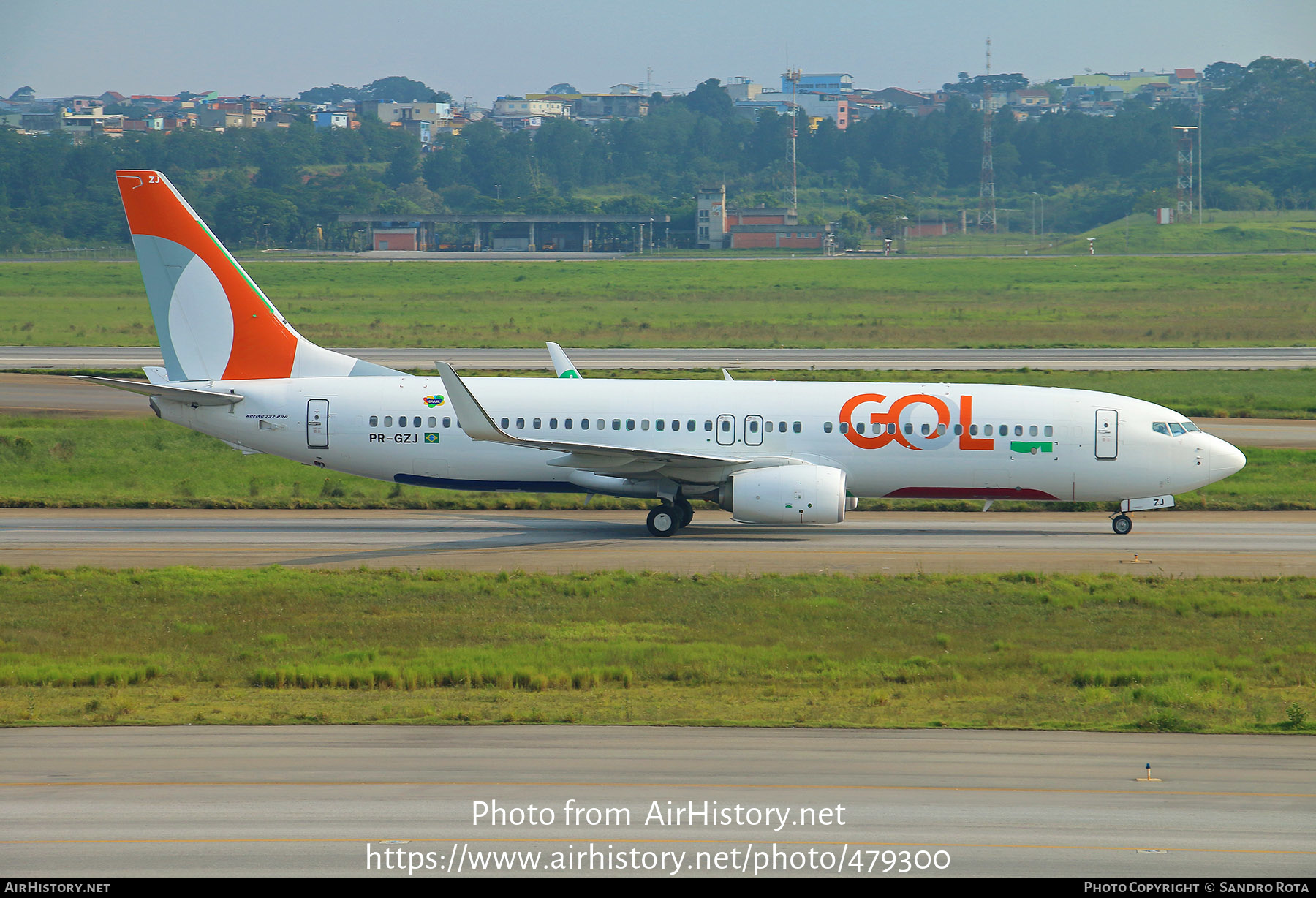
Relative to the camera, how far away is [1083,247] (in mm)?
178000

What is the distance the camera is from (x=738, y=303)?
366 ft

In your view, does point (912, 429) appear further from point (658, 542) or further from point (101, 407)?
point (101, 407)

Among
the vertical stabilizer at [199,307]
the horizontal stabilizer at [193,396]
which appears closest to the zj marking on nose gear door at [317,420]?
the vertical stabilizer at [199,307]

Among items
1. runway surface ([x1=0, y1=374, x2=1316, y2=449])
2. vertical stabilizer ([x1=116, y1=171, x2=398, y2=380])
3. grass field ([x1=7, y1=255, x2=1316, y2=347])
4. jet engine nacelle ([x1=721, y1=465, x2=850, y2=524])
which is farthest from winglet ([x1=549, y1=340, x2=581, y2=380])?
grass field ([x1=7, y1=255, x2=1316, y2=347])

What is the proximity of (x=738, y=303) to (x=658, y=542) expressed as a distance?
79.6 m

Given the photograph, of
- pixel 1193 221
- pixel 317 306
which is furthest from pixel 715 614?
pixel 1193 221

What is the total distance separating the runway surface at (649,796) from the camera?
13539 millimetres

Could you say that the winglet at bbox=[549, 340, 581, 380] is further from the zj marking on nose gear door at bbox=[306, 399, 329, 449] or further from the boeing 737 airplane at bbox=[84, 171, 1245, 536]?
the zj marking on nose gear door at bbox=[306, 399, 329, 449]

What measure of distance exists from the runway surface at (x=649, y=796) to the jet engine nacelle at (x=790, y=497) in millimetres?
Result: 14378

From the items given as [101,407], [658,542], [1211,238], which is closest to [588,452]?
[658,542]

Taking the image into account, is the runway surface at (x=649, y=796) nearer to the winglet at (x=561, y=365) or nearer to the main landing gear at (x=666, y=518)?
the main landing gear at (x=666, y=518)

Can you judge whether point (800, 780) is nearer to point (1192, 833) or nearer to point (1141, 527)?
point (1192, 833)

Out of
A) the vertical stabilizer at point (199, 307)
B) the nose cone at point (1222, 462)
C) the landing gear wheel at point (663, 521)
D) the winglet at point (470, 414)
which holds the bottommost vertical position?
the landing gear wheel at point (663, 521)
